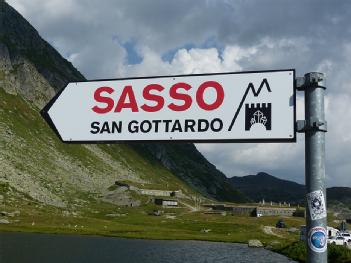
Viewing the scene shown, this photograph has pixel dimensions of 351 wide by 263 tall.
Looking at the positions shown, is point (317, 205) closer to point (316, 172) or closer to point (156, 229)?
point (316, 172)

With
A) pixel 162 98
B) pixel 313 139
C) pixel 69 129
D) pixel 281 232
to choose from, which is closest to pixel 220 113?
pixel 162 98

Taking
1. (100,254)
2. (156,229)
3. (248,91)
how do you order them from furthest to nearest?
(156,229)
(100,254)
(248,91)

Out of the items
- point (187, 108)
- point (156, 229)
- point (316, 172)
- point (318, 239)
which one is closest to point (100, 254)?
point (156, 229)

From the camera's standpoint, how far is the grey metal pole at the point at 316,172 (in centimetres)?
637

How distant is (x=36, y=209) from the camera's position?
188 m

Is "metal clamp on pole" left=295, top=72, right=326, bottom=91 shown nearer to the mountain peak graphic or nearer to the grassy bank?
the mountain peak graphic

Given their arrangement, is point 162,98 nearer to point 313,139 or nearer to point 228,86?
point 228,86

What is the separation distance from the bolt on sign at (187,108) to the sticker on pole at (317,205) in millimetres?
854

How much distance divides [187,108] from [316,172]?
217 centimetres

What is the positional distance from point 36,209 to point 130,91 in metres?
191

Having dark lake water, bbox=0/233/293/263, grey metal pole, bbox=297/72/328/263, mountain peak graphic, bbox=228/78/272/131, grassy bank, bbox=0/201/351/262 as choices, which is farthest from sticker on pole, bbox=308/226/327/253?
grassy bank, bbox=0/201/351/262

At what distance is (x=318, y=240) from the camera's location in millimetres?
6355

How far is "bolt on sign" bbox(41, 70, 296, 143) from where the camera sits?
6.98 m

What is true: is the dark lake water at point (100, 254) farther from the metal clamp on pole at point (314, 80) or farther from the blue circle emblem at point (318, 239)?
the metal clamp on pole at point (314, 80)
